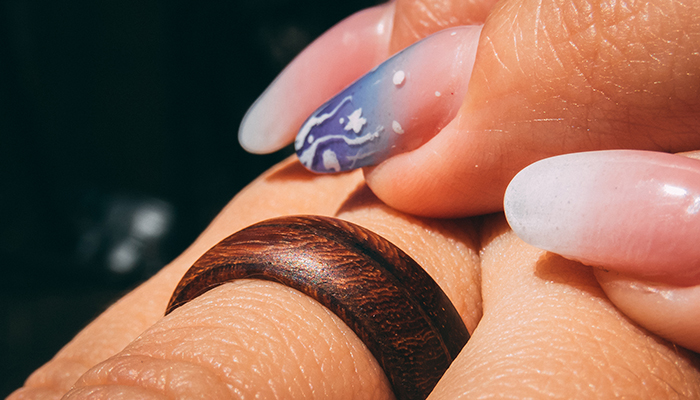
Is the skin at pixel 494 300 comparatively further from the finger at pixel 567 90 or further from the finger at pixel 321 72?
the finger at pixel 321 72

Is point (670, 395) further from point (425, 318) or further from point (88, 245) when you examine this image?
point (88, 245)

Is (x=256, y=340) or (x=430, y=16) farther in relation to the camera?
(x=430, y=16)

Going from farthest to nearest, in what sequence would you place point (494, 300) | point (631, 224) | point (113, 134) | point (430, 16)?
point (113, 134) → point (430, 16) → point (494, 300) → point (631, 224)

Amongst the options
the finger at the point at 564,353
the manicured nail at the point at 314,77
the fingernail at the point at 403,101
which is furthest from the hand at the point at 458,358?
the manicured nail at the point at 314,77

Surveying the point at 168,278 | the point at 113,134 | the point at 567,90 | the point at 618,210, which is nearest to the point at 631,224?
the point at 618,210

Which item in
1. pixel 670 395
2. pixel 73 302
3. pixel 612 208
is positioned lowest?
pixel 73 302

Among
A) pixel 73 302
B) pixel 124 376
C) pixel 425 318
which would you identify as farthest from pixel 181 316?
pixel 73 302

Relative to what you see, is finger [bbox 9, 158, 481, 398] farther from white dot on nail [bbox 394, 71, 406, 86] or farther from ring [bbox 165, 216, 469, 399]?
white dot on nail [bbox 394, 71, 406, 86]

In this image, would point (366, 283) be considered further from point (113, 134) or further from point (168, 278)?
point (113, 134)
